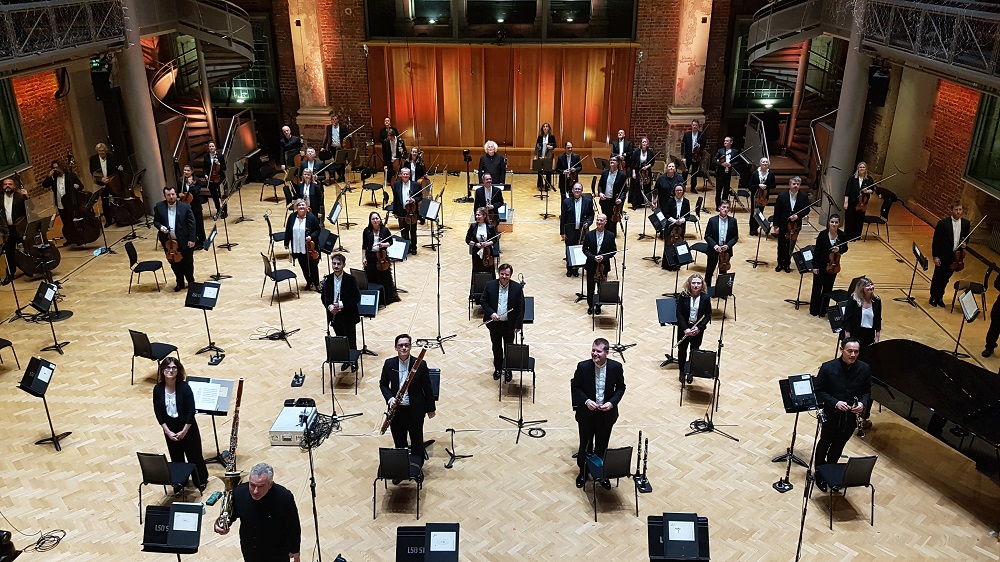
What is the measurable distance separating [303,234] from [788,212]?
325 inches

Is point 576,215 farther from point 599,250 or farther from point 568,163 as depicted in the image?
point 568,163

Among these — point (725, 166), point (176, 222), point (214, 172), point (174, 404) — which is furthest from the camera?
point (725, 166)

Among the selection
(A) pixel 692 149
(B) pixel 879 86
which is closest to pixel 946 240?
(B) pixel 879 86

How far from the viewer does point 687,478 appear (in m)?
8.45

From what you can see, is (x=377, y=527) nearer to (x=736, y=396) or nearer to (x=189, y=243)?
(x=736, y=396)

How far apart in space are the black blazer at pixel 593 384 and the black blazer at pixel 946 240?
7.19 metres

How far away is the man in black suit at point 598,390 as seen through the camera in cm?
766

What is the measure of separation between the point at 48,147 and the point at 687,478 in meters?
15.1

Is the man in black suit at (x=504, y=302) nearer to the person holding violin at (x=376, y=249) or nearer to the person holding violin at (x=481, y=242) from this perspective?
the person holding violin at (x=481, y=242)

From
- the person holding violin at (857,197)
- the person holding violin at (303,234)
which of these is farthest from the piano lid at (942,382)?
the person holding violin at (303,234)

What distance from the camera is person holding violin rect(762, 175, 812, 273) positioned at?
13508 mm

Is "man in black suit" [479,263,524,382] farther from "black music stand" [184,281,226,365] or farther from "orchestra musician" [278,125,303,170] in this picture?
"orchestra musician" [278,125,303,170]

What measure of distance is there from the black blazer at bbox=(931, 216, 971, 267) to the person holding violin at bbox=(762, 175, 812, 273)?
2.04m

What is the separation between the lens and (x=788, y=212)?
13.7 m
